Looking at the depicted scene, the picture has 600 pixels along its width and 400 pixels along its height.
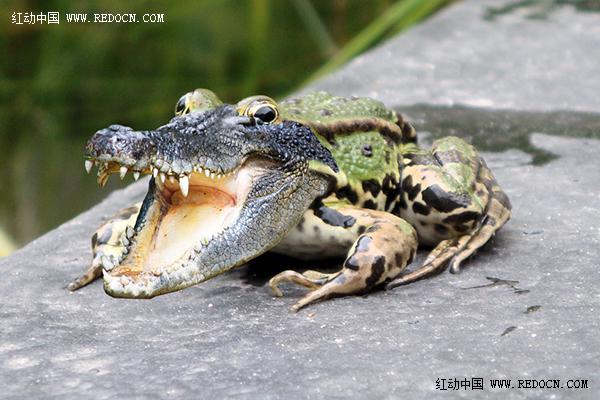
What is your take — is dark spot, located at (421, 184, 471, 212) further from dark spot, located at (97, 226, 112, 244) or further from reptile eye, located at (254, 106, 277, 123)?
dark spot, located at (97, 226, 112, 244)

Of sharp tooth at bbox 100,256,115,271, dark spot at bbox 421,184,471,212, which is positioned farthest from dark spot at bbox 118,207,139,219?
dark spot at bbox 421,184,471,212

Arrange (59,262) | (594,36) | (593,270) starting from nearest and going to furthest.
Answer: (593,270), (59,262), (594,36)

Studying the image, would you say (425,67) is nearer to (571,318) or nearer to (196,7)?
(196,7)

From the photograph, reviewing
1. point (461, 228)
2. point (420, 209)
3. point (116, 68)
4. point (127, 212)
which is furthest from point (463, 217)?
point (116, 68)

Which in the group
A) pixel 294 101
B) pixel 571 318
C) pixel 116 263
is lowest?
pixel 571 318

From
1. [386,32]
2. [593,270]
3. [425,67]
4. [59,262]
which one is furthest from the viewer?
[386,32]

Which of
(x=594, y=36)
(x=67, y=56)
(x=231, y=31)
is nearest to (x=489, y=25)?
(x=594, y=36)

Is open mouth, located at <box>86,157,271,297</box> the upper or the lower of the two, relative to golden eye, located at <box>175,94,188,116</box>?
lower

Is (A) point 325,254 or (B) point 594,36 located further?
(B) point 594,36
